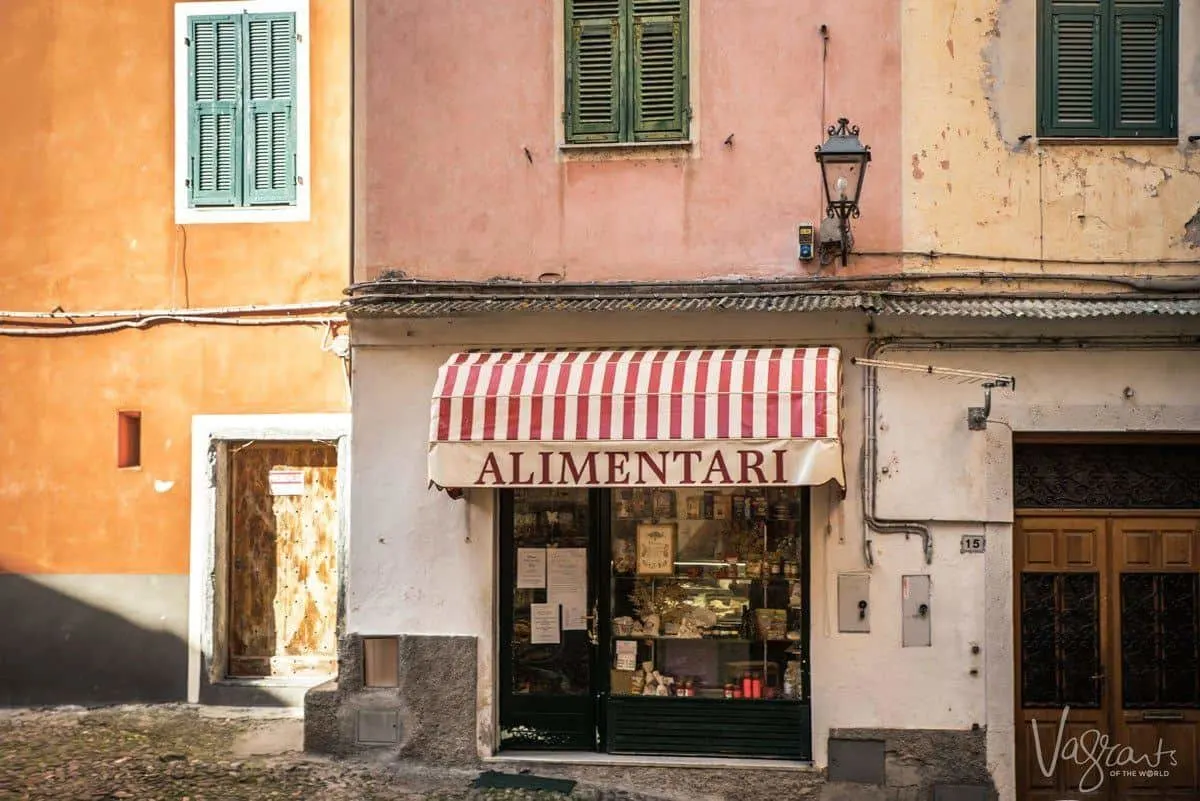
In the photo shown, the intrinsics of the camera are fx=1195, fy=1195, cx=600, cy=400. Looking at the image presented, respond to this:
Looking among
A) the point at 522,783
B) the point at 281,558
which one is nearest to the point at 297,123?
the point at 281,558

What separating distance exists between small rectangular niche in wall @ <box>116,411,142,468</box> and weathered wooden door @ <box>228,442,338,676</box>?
37.4 inches

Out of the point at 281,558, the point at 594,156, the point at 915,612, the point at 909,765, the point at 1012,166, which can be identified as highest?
the point at 594,156

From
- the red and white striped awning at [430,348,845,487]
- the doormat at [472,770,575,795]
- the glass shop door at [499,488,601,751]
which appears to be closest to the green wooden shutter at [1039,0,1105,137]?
the red and white striped awning at [430,348,845,487]

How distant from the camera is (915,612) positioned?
9008 mm

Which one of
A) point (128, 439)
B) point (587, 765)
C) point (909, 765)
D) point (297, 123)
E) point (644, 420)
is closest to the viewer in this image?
point (644, 420)

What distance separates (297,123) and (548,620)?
5516mm

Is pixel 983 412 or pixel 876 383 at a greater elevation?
pixel 876 383

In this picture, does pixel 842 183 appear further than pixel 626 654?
No

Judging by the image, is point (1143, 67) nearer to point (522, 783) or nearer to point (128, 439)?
point (522, 783)

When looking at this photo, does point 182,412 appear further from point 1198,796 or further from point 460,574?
point 1198,796

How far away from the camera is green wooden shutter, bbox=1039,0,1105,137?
29.6 feet

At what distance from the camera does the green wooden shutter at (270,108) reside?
11641mm

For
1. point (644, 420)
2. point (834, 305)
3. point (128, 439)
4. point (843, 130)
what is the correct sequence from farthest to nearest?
point (128, 439), point (843, 130), point (834, 305), point (644, 420)

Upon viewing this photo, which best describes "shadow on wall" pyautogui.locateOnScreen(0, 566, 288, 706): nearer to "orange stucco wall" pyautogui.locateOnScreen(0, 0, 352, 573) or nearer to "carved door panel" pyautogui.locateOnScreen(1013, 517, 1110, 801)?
"orange stucco wall" pyautogui.locateOnScreen(0, 0, 352, 573)
